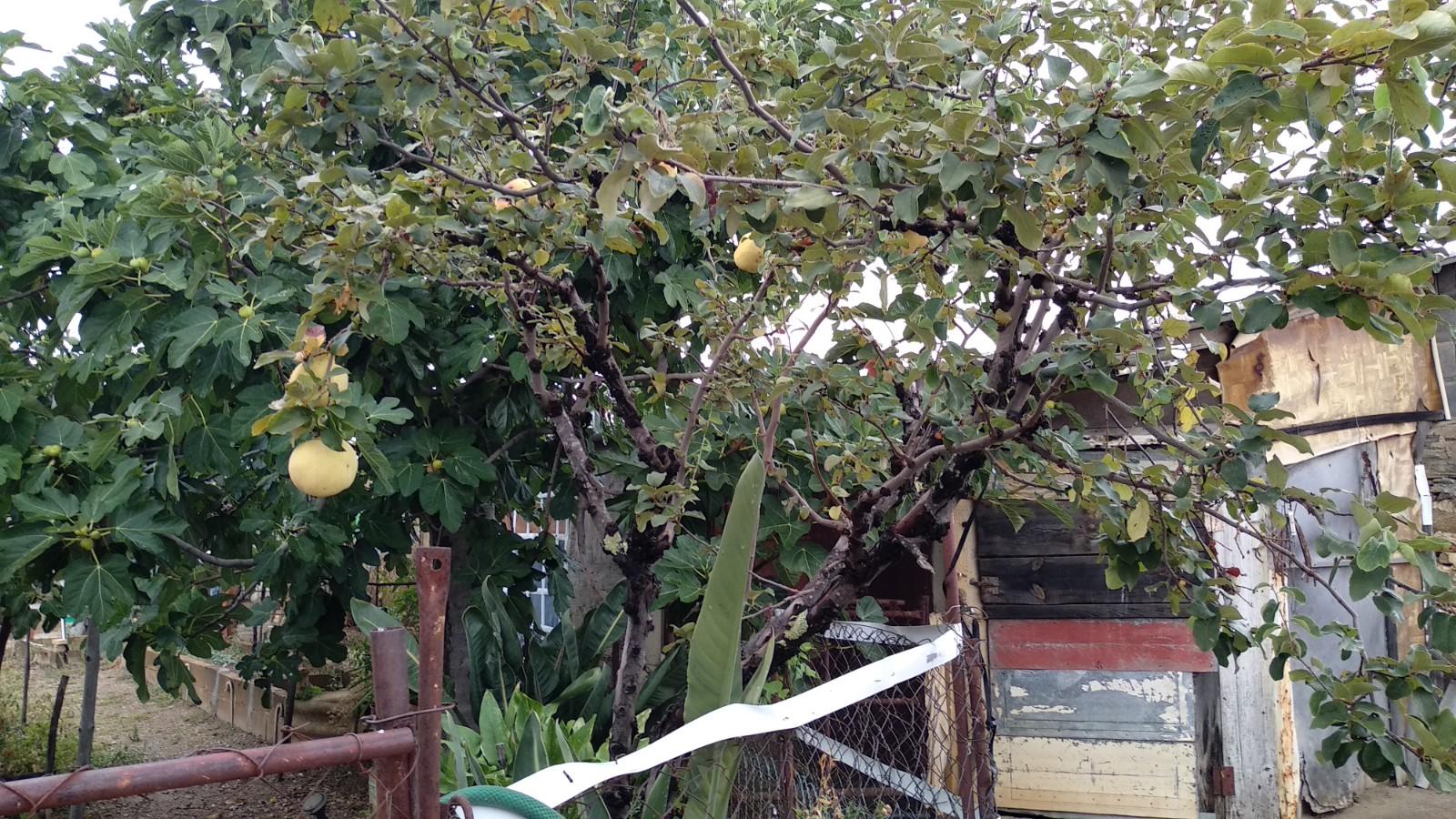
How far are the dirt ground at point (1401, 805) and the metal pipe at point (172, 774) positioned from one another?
587 cm

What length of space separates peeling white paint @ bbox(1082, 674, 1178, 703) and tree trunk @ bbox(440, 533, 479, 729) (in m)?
3.08

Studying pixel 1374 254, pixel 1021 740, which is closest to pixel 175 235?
pixel 1374 254

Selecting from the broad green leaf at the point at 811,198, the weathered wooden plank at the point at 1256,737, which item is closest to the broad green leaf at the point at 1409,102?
the broad green leaf at the point at 811,198

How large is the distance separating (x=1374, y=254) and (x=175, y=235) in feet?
11.5

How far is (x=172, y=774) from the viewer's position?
1299mm

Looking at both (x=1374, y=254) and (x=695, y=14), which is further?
(x=695, y=14)

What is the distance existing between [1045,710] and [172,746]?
696 cm

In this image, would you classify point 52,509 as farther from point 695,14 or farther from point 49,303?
point 695,14

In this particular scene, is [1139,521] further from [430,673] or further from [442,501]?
[442,501]

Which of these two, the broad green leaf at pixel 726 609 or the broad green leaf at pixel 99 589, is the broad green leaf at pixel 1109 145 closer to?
the broad green leaf at pixel 726 609

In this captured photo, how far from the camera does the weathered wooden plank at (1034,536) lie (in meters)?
4.96

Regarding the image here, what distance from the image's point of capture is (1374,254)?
1.65 metres

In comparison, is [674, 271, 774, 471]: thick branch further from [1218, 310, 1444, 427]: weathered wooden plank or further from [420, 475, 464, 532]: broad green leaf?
[1218, 310, 1444, 427]: weathered wooden plank

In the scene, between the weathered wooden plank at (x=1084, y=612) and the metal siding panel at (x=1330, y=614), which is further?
the metal siding panel at (x=1330, y=614)
